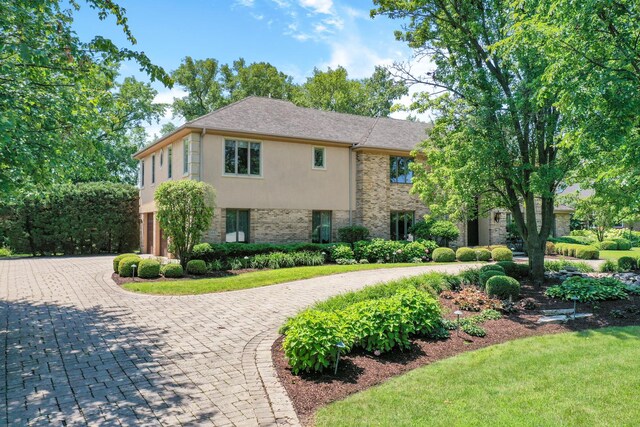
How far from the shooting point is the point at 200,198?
1498 cm

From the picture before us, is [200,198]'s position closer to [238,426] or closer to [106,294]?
[106,294]

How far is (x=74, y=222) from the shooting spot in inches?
902

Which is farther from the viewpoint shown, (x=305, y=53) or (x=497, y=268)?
(x=305, y=53)

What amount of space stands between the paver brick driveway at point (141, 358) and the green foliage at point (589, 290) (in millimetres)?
5492

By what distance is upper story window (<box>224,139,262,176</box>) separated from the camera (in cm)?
1869

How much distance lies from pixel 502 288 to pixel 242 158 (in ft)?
42.2

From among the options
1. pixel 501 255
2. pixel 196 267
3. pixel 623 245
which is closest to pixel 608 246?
pixel 623 245

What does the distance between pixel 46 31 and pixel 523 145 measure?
1091 cm

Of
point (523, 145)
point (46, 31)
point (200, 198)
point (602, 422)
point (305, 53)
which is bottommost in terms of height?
point (602, 422)

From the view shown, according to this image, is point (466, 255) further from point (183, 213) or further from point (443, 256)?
point (183, 213)

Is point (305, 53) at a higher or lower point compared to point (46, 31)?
higher

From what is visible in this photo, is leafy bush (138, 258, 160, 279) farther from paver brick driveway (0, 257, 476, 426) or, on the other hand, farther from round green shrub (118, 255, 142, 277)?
paver brick driveway (0, 257, 476, 426)

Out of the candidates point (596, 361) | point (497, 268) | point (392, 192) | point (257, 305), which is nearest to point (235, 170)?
point (392, 192)

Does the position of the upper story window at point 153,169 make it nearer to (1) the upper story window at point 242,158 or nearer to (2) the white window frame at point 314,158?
(1) the upper story window at point 242,158
